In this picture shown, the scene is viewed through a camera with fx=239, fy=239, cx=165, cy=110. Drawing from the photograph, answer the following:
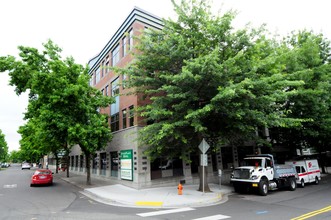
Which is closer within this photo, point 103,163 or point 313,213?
point 313,213

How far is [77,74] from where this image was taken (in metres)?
18.8

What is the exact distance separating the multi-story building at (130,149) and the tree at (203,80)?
212 cm

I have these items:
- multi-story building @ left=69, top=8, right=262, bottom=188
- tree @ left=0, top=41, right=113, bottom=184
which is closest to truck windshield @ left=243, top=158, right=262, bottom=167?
multi-story building @ left=69, top=8, right=262, bottom=188

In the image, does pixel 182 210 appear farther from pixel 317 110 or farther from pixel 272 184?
pixel 317 110

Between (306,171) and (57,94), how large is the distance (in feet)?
65.3

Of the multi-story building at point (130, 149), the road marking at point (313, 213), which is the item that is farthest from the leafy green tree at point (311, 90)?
the road marking at point (313, 213)

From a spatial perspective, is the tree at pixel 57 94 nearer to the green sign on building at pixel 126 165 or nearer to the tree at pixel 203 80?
the green sign on building at pixel 126 165

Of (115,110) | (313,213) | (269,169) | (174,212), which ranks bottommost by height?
(313,213)

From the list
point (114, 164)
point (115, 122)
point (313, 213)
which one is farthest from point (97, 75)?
point (313, 213)

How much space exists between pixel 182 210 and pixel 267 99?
7.23m

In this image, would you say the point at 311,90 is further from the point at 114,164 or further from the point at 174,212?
the point at 114,164

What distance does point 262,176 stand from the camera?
14570 millimetres

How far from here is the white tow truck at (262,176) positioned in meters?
14.4

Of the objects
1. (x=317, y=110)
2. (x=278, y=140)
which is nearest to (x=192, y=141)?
(x=317, y=110)
